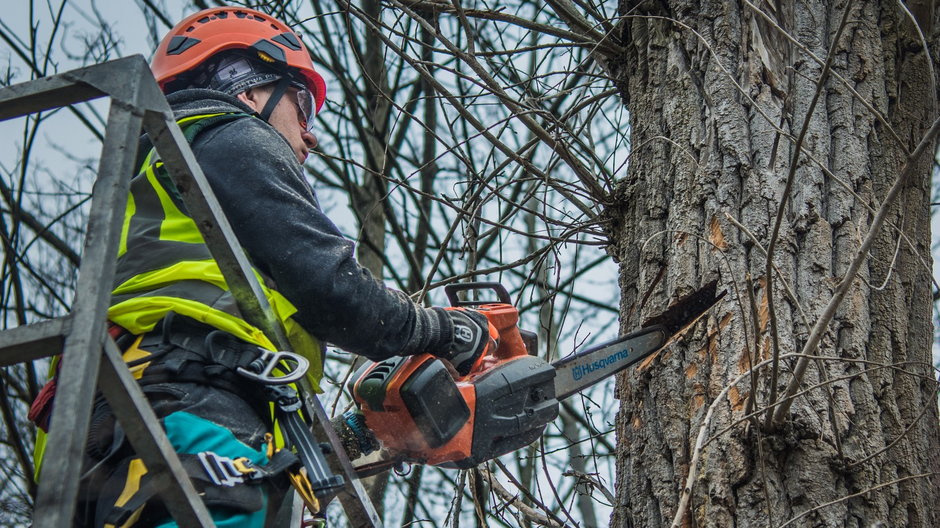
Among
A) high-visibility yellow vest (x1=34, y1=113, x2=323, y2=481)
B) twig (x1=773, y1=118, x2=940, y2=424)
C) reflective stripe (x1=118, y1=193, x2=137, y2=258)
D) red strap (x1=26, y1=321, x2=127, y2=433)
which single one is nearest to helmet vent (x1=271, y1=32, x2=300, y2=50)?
high-visibility yellow vest (x1=34, y1=113, x2=323, y2=481)

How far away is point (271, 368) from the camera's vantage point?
7.09ft

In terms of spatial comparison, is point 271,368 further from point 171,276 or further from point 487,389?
point 487,389

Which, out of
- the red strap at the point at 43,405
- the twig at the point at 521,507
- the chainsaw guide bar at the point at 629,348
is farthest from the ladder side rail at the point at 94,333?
the twig at the point at 521,507

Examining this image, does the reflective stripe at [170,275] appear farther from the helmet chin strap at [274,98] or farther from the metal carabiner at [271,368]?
the helmet chin strap at [274,98]

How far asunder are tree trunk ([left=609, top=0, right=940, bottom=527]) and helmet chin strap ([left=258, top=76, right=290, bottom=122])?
3.81 feet

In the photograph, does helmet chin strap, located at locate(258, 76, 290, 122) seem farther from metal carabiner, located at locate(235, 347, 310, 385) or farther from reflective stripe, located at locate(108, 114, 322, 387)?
metal carabiner, located at locate(235, 347, 310, 385)

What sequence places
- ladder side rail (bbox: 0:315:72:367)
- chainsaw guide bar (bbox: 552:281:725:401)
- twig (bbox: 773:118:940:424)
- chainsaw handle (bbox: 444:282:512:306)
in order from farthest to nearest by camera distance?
chainsaw handle (bbox: 444:282:512:306) → chainsaw guide bar (bbox: 552:281:725:401) → twig (bbox: 773:118:940:424) → ladder side rail (bbox: 0:315:72:367)

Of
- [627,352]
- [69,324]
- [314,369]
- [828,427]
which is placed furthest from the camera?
[627,352]

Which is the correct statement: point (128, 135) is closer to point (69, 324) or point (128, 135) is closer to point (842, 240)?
point (69, 324)

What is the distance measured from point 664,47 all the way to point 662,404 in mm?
1244

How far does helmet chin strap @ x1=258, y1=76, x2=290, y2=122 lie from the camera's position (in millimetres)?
3045

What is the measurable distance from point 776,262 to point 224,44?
183 centimetres

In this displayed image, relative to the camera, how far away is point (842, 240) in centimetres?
266

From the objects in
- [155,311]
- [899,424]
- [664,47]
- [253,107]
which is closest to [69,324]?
[155,311]
